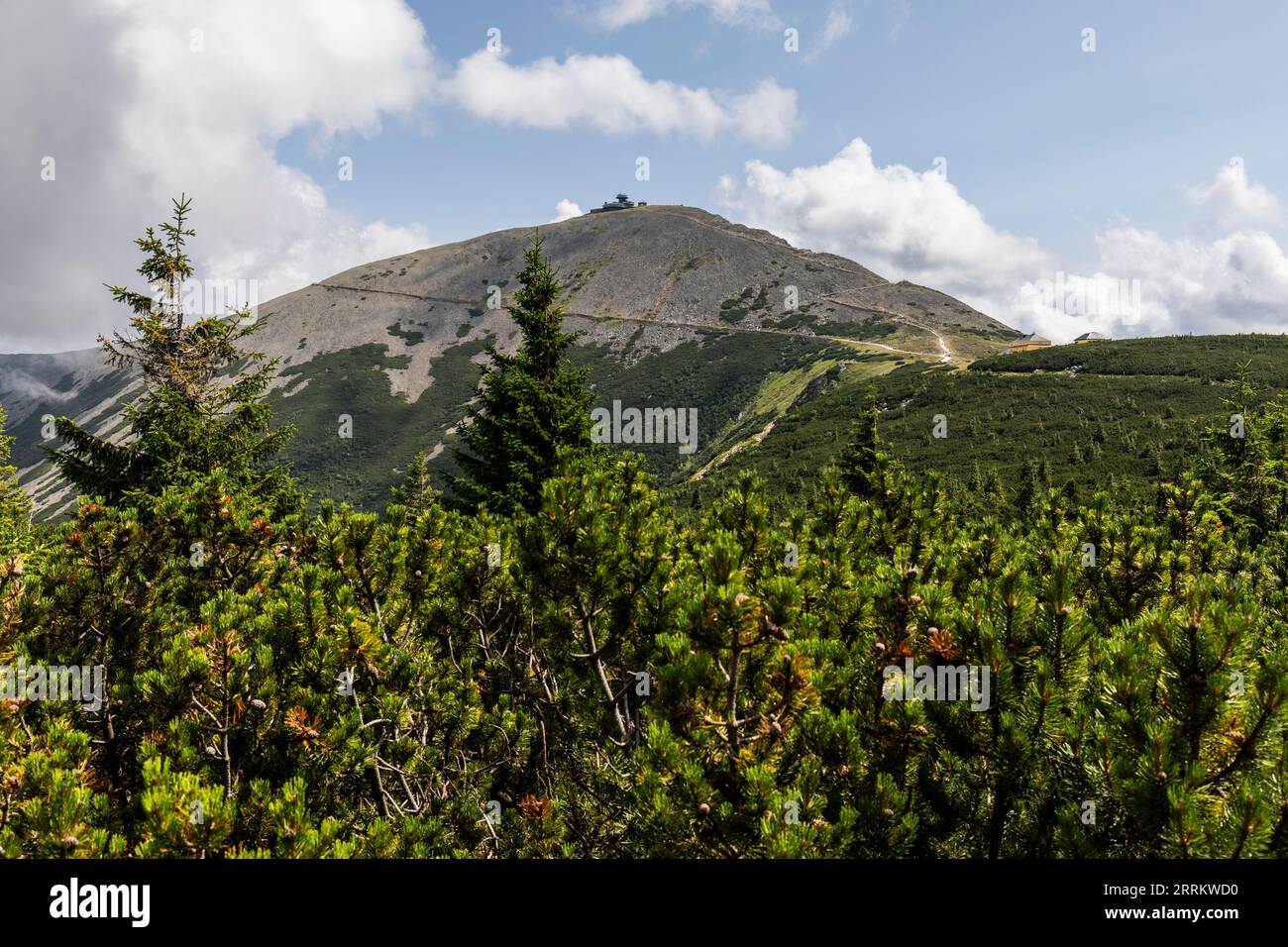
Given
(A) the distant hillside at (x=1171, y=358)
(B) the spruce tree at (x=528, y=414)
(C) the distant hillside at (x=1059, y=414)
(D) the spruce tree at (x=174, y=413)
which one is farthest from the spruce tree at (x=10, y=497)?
(A) the distant hillside at (x=1171, y=358)

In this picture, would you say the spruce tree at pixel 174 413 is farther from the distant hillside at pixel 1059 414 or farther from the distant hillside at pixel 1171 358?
→ the distant hillside at pixel 1171 358

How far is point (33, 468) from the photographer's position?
153125 millimetres

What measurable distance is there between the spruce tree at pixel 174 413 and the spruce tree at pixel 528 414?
537 centimetres

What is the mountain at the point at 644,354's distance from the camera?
368 feet

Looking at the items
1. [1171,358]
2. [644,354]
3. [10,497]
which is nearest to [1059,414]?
[1171,358]

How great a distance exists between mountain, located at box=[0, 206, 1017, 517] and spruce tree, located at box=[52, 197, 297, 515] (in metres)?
63.1

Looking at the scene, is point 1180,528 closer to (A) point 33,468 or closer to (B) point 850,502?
(B) point 850,502

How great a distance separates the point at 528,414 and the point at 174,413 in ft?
31.4

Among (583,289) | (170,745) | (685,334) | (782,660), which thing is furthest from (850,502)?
(583,289)

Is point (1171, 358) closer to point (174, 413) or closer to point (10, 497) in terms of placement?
point (174, 413)

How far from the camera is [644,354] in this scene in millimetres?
156625

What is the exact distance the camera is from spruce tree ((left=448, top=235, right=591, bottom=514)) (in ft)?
53.7

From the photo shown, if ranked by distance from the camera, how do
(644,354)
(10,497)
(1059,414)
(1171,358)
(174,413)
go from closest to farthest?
1. (174,413)
2. (10,497)
3. (1059,414)
4. (1171,358)
5. (644,354)
